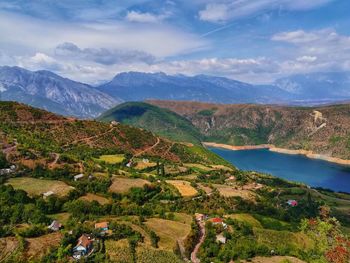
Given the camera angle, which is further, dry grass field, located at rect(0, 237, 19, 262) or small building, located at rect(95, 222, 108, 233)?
small building, located at rect(95, 222, 108, 233)

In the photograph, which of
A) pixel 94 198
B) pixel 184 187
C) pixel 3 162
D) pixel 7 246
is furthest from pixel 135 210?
pixel 3 162

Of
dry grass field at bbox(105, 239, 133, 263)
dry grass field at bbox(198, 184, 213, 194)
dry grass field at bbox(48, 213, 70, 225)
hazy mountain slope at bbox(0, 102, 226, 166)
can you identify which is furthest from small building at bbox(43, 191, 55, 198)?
dry grass field at bbox(198, 184, 213, 194)

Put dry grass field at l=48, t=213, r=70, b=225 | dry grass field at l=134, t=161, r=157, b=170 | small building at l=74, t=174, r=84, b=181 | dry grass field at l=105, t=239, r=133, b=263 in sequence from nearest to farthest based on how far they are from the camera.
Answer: dry grass field at l=105, t=239, r=133, b=263 < dry grass field at l=48, t=213, r=70, b=225 < small building at l=74, t=174, r=84, b=181 < dry grass field at l=134, t=161, r=157, b=170

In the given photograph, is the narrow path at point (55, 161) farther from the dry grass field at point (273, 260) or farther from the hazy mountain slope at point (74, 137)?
the dry grass field at point (273, 260)

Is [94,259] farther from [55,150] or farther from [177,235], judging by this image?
[55,150]

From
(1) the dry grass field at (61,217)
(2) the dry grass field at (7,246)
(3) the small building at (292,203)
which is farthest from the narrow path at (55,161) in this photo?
(3) the small building at (292,203)

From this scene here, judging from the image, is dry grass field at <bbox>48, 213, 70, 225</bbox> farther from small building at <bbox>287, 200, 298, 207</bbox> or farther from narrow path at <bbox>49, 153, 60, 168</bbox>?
small building at <bbox>287, 200, 298, 207</bbox>
